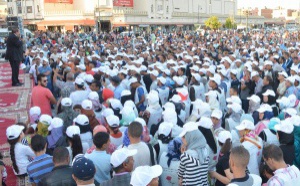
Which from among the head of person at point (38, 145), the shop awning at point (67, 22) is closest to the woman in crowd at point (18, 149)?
the head of person at point (38, 145)

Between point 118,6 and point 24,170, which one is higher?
point 118,6

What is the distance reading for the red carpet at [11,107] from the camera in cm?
563

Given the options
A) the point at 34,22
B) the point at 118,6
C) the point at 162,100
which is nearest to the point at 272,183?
the point at 162,100

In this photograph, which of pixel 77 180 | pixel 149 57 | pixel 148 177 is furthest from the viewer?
pixel 149 57

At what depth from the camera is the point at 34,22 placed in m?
50.1

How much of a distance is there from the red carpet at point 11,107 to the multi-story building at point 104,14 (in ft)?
113

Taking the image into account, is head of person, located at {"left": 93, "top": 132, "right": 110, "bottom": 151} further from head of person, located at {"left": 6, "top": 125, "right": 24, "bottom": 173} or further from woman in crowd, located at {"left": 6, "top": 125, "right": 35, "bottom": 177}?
head of person, located at {"left": 6, "top": 125, "right": 24, "bottom": 173}

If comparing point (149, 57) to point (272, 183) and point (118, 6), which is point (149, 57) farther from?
point (118, 6)

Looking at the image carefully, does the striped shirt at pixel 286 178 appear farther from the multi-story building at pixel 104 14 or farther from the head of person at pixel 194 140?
the multi-story building at pixel 104 14

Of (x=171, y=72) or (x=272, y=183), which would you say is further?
(x=171, y=72)

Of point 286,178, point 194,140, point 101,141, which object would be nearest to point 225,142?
point 194,140

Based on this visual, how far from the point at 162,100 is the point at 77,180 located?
4.65 meters

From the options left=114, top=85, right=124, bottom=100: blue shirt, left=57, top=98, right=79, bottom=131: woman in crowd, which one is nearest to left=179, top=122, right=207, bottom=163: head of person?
left=57, top=98, right=79, bottom=131: woman in crowd

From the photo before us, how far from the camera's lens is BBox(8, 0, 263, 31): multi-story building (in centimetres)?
4884
